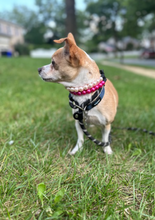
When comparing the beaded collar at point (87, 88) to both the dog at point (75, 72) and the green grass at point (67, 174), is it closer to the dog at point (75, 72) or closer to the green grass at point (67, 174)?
the dog at point (75, 72)

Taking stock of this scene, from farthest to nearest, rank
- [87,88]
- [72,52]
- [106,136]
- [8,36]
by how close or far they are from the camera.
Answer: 1. [8,36]
2. [106,136]
3. [87,88]
4. [72,52]

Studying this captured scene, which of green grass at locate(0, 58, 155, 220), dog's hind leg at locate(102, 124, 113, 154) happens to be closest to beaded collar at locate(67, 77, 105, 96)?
dog's hind leg at locate(102, 124, 113, 154)

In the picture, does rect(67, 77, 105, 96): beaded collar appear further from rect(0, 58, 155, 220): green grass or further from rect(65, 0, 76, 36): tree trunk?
rect(65, 0, 76, 36): tree trunk

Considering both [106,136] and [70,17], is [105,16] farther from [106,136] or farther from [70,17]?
[106,136]

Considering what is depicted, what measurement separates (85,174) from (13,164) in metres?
0.68

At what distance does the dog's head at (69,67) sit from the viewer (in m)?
1.51

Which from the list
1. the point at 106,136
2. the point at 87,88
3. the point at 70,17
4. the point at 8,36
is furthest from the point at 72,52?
the point at 8,36

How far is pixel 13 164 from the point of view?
1.67 metres

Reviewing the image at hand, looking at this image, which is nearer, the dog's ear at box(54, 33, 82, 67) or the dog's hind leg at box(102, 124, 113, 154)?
the dog's ear at box(54, 33, 82, 67)

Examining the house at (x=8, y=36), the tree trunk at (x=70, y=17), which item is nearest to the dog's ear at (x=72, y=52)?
the tree trunk at (x=70, y=17)

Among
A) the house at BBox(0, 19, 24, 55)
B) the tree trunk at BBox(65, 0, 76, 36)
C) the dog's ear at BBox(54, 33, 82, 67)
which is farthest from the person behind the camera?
the house at BBox(0, 19, 24, 55)

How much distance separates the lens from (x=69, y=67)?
5.12ft

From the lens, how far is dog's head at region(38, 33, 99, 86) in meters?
1.51

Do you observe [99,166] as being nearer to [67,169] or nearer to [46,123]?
[67,169]
